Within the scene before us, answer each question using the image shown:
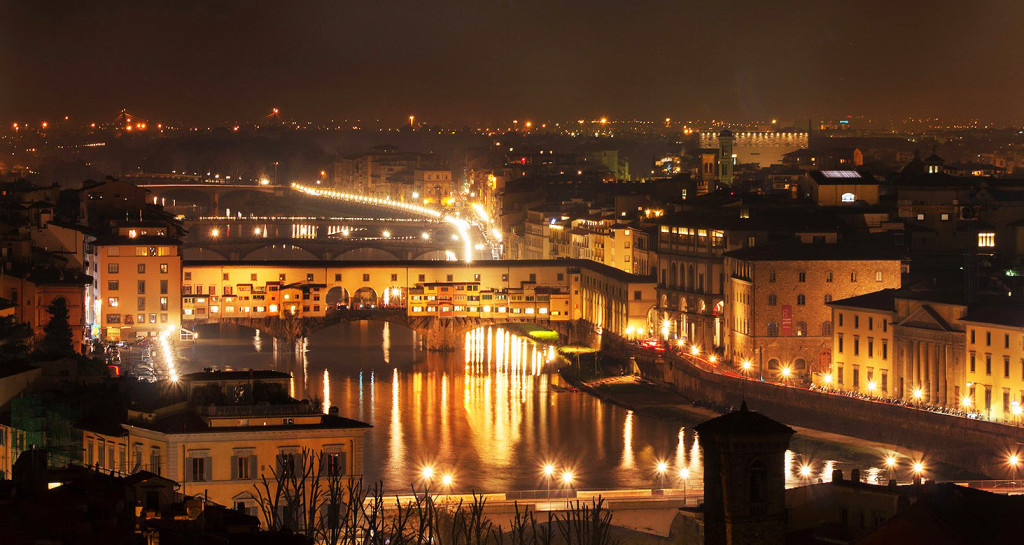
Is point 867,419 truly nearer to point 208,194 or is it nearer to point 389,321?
point 389,321

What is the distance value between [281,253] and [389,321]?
1721 cm

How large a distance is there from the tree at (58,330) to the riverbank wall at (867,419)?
6.85 meters

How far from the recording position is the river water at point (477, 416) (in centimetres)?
1909

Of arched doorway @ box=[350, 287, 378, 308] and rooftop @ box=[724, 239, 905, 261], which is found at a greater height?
rooftop @ box=[724, 239, 905, 261]

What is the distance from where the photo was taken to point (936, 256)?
1086 inches

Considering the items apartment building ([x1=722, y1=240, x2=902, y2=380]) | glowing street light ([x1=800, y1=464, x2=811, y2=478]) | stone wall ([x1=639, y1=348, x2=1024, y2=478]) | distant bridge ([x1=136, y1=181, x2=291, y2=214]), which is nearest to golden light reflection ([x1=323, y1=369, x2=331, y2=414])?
stone wall ([x1=639, y1=348, x2=1024, y2=478])

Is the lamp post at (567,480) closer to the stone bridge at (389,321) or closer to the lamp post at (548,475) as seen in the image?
the lamp post at (548,475)

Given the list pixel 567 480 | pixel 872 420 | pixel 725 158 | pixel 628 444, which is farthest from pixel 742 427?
pixel 725 158

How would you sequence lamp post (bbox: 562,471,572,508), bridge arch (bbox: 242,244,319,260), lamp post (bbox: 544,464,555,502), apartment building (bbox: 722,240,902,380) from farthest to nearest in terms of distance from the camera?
bridge arch (bbox: 242,244,319,260), apartment building (bbox: 722,240,902,380), lamp post (bbox: 562,471,572,508), lamp post (bbox: 544,464,555,502)

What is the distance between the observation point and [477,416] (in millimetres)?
23203

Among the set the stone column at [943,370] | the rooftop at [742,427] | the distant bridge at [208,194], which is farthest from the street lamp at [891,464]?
the distant bridge at [208,194]

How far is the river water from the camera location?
62.6ft

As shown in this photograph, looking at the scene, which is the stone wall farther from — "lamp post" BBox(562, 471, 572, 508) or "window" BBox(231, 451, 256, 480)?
"window" BBox(231, 451, 256, 480)

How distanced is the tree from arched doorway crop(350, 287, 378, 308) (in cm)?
1055
